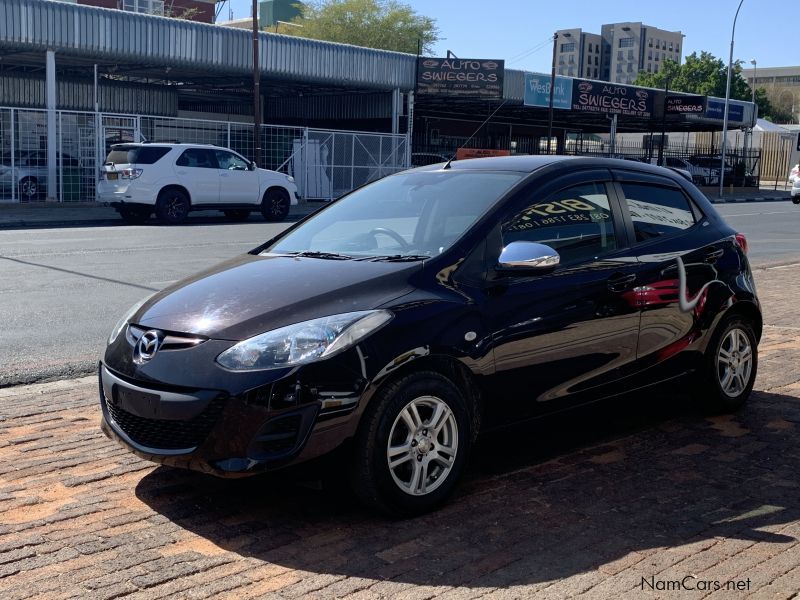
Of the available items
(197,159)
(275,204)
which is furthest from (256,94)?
(197,159)

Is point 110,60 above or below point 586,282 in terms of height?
above

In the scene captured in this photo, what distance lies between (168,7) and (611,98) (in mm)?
31279

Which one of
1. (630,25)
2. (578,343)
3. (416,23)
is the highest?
(630,25)

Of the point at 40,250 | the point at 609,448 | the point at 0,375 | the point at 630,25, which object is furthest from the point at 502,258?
the point at 630,25

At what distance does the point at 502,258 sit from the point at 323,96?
126 ft

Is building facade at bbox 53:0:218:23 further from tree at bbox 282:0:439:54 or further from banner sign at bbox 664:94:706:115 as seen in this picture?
banner sign at bbox 664:94:706:115

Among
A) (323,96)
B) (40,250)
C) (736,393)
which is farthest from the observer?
(323,96)

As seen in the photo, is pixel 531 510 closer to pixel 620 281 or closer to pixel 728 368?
pixel 620 281

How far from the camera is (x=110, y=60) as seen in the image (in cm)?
2959

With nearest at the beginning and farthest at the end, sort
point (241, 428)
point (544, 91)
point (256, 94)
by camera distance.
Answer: point (241, 428) → point (256, 94) → point (544, 91)

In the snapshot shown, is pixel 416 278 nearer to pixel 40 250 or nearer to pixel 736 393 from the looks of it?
pixel 736 393

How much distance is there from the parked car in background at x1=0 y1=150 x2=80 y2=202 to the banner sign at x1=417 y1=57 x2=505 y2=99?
14531 millimetres

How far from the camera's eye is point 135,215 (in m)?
22.4

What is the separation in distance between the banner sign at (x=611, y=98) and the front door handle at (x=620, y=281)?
128ft
